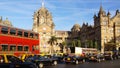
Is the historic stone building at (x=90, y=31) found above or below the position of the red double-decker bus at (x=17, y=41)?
above

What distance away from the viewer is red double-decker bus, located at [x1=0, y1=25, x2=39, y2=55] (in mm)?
34125

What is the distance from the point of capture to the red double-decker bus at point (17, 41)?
34.1m

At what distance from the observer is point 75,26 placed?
196m

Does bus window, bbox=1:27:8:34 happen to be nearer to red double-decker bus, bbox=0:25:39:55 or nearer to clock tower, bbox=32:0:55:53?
red double-decker bus, bbox=0:25:39:55

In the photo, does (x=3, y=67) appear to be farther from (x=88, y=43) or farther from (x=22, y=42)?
(x=88, y=43)

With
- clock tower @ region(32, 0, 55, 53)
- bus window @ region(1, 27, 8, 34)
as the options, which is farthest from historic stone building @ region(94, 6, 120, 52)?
bus window @ region(1, 27, 8, 34)

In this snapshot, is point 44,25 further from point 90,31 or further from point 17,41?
point 17,41

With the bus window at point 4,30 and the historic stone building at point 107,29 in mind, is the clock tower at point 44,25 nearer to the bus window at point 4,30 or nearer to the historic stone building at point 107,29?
the historic stone building at point 107,29

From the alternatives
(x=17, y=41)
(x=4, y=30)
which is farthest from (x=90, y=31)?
(x=4, y=30)

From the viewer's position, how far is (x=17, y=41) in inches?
1463

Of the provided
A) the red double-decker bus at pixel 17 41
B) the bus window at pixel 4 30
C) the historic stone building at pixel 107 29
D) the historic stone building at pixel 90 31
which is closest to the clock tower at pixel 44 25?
the historic stone building at pixel 90 31

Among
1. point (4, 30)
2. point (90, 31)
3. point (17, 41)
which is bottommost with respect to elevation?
point (17, 41)

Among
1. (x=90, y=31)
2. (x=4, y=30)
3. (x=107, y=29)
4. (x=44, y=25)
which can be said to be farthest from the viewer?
(x=44, y=25)

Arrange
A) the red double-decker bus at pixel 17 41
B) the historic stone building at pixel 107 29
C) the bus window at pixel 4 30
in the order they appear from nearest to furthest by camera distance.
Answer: the bus window at pixel 4 30
the red double-decker bus at pixel 17 41
the historic stone building at pixel 107 29
